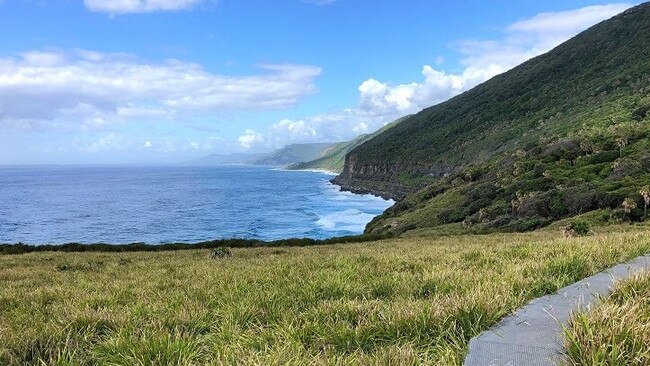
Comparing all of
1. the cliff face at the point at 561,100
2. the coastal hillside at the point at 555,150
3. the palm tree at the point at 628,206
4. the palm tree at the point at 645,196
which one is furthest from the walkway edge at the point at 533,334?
the cliff face at the point at 561,100

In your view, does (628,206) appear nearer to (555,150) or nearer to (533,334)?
(555,150)

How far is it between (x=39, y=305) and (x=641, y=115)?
404 feet

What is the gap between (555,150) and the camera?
9906cm

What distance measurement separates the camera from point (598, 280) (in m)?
6.71

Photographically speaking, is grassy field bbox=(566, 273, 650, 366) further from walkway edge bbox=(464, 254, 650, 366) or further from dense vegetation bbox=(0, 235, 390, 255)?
dense vegetation bbox=(0, 235, 390, 255)

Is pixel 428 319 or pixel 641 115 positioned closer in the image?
pixel 428 319

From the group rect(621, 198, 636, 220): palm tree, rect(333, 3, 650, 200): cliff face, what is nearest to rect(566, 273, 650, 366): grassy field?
rect(621, 198, 636, 220): palm tree

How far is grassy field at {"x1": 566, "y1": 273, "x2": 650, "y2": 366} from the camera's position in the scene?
3379 mm

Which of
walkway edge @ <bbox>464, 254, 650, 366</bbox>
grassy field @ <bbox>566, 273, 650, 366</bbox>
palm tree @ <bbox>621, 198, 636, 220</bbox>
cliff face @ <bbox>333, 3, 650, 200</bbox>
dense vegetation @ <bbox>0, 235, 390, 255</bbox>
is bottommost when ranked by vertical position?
dense vegetation @ <bbox>0, 235, 390, 255</bbox>

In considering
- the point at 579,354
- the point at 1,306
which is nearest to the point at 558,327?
the point at 579,354

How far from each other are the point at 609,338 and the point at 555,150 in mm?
107530

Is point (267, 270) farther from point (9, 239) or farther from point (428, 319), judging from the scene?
point (9, 239)

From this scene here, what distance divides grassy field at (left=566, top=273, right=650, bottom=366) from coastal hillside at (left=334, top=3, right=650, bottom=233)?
6408 cm

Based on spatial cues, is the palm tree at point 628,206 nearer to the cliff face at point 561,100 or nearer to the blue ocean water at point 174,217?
the cliff face at point 561,100
